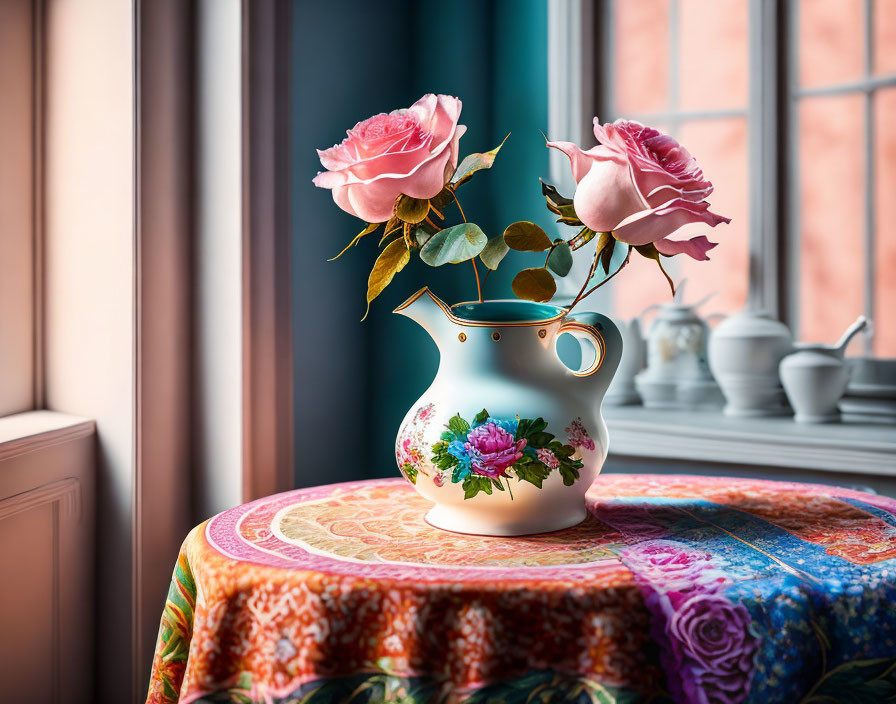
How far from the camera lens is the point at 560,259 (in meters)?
0.90

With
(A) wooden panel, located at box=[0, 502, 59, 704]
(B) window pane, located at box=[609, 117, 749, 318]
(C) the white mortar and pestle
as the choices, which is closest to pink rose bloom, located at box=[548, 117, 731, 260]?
(A) wooden panel, located at box=[0, 502, 59, 704]

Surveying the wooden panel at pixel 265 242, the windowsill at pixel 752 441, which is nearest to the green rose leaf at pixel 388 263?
the wooden panel at pixel 265 242

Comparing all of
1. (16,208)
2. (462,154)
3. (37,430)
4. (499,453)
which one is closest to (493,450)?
(499,453)

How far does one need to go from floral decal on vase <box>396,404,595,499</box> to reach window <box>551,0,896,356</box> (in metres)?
1.32

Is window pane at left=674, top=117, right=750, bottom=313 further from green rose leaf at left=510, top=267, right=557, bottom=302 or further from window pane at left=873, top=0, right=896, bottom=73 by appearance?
green rose leaf at left=510, top=267, right=557, bottom=302

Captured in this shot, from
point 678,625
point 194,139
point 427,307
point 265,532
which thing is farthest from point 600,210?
point 194,139

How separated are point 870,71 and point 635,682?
67.6 inches

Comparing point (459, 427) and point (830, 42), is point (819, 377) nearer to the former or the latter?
point (830, 42)

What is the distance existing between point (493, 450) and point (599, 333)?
0.20 m

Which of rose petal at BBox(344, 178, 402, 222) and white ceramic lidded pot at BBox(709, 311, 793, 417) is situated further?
white ceramic lidded pot at BBox(709, 311, 793, 417)

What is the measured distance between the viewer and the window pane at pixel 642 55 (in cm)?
212

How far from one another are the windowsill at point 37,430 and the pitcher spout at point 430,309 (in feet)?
2.24

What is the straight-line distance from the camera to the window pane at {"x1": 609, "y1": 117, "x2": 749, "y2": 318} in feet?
6.67

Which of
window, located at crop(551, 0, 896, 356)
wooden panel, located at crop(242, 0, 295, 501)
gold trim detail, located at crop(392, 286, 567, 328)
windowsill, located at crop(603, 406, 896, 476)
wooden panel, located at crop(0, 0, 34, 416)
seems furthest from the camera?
window, located at crop(551, 0, 896, 356)
